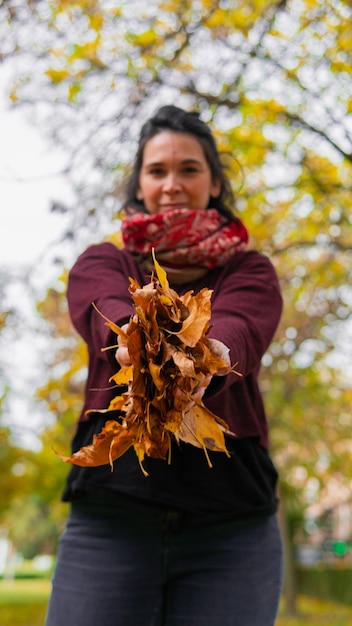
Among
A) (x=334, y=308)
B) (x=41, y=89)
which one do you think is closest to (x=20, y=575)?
(x=334, y=308)

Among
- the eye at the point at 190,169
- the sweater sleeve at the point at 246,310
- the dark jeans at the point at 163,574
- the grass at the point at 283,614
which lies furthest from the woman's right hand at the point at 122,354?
the grass at the point at 283,614

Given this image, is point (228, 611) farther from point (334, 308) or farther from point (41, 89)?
point (334, 308)

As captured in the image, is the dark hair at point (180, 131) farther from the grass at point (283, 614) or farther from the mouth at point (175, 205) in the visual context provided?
the grass at point (283, 614)

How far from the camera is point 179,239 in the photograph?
237 centimetres

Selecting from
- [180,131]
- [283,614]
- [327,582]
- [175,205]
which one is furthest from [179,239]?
[327,582]

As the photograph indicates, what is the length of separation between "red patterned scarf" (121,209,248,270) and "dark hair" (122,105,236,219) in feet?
0.70

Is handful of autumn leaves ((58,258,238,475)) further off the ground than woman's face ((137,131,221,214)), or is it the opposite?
woman's face ((137,131,221,214))

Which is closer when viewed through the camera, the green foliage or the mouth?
the mouth

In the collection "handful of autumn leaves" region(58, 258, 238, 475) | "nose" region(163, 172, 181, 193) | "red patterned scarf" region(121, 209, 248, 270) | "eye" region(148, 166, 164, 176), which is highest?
"eye" region(148, 166, 164, 176)

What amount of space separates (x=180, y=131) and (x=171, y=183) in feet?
0.81

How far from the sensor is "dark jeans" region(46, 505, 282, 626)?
2.06 m

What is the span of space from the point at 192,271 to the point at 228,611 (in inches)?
41.1

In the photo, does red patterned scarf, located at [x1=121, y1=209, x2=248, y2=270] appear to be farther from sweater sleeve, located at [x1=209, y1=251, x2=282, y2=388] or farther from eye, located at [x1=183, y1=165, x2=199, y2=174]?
eye, located at [x1=183, y1=165, x2=199, y2=174]

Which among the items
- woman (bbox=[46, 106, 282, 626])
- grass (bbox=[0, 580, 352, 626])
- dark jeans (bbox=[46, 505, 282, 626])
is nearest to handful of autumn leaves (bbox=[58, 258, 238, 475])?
woman (bbox=[46, 106, 282, 626])
